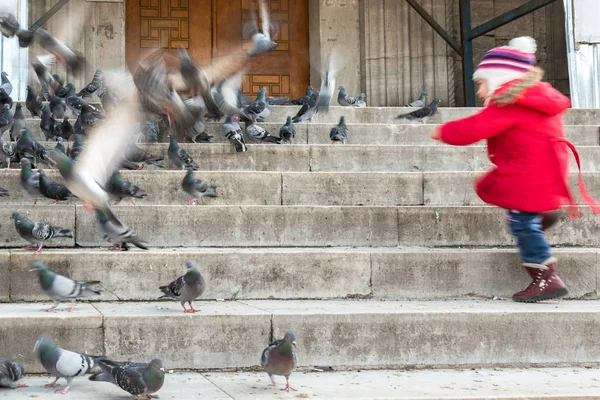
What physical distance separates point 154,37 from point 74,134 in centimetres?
613

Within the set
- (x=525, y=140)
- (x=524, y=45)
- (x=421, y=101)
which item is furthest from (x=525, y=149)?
(x=421, y=101)

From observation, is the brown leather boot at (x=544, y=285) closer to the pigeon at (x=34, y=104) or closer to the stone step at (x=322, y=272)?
the stone step at (x=322, y=272)

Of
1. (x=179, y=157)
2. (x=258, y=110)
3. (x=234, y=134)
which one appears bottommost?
(x=179, y=157)

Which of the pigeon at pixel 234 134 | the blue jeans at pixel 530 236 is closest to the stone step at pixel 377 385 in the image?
the blue jeans at pixel 530 236

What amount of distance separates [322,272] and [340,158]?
7.45 feet

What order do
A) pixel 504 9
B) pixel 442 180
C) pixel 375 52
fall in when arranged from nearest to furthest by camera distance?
pixel 442 180 → pixel 375 52 → pixel 504 9

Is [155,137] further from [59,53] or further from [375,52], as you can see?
[375,52]

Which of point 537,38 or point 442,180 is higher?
point 537,38

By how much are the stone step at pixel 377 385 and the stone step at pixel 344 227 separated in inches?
62.7

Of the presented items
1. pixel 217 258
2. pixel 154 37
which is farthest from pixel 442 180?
pixel 154 37

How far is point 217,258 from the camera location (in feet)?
18.4

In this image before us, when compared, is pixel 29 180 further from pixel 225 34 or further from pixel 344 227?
pixel 225 34

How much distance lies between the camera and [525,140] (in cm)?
554

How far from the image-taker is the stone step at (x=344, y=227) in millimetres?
6270
